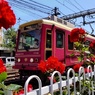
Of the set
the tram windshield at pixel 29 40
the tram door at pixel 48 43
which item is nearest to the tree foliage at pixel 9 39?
the tram windshield at pixel 29 40

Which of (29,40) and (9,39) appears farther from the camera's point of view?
(9,39)

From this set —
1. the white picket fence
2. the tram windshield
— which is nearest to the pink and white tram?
the tram windshield

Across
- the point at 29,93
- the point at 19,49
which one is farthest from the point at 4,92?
the point at 19,49

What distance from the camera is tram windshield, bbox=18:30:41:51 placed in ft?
31.8

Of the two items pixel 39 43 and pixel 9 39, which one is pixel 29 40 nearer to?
pixel 39 43

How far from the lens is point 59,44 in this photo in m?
10.4

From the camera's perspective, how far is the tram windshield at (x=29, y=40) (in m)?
9.69

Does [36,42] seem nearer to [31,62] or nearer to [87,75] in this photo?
[31,62]

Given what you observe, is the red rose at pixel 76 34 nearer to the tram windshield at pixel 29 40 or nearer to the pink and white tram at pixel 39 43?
the pink and white tram at pixel 39 43

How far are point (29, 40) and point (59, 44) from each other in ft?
4.38

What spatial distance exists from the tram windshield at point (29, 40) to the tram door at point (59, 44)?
83 cm

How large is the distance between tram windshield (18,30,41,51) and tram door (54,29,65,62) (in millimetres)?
833

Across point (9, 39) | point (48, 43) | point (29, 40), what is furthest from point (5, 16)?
point (9, 39)

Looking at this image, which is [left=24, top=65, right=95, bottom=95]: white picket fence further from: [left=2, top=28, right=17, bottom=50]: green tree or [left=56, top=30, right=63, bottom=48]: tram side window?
[left=2, top=28, right=17, bottom=50]: green tree
